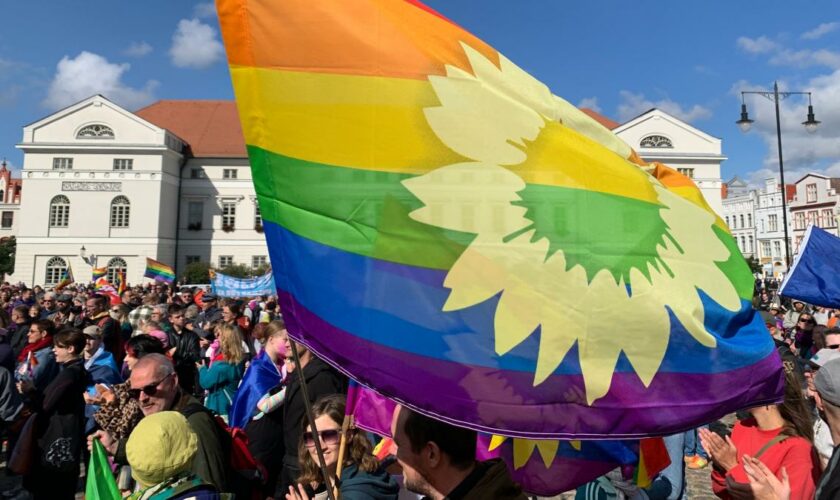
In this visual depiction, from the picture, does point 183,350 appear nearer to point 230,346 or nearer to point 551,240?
point 230,346

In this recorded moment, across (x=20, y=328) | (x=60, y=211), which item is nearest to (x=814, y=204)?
(x=60, y=211)

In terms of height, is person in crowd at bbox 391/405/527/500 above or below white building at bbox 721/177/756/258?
below

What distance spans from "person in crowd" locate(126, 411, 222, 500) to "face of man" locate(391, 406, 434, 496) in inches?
37.9

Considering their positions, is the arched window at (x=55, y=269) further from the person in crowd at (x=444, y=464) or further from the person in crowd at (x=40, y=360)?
the person in crowd at (x=444, y=464)

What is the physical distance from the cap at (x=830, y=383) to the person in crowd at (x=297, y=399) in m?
2.47

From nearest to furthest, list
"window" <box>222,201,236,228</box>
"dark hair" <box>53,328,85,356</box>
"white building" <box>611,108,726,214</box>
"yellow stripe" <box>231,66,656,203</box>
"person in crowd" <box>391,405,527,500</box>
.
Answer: "person in crowd" <box>391,405,527,500</box> → "yellow stripe" <box>231,66,656,203</box> → "dark hair" <box>53,328,85,356</box> → "white building" <box>611,108,726,214</box> → "window" <box>222,201,236,228</box>

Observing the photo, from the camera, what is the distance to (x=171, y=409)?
325 centimetres

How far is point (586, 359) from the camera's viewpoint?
6.58ft

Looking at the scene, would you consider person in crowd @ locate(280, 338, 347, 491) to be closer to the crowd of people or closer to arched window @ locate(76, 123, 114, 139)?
the crowd of people

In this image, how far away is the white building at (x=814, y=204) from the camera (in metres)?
63.3

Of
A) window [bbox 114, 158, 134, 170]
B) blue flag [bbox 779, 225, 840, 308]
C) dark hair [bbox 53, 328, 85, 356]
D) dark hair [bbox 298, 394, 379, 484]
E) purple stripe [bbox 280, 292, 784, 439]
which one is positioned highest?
window [bbox 114, 158, 134, 170]

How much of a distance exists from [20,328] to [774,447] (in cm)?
849

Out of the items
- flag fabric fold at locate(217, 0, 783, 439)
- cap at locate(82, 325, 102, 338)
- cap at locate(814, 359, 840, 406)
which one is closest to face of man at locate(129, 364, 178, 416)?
flag fabric fold at locate(217, 0, 783, 439)

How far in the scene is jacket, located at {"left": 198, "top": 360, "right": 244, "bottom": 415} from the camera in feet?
18.3
